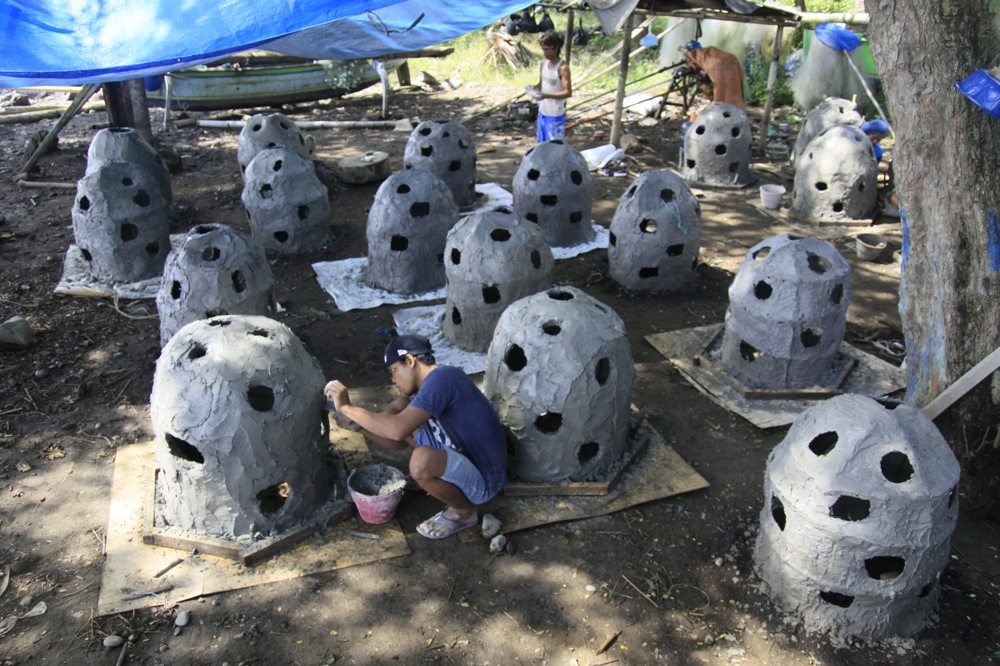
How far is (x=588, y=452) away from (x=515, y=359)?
88 cm

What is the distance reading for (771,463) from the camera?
14.9 feet

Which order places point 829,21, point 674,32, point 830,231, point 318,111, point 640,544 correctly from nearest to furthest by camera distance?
point 640,544
point 830,231
point 829,21
point 318,111
point 674,32

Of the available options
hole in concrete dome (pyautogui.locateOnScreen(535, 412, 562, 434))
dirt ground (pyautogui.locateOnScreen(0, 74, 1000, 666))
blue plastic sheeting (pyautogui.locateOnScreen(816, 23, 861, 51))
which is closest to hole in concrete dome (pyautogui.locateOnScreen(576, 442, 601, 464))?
hole in concrete dome (pyautogui.locateOnScreen(535, 412, 562, 434))

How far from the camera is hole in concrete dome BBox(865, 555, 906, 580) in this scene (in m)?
4.39

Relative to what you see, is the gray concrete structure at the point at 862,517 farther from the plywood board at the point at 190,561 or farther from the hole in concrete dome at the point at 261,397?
the hole in concrete dome at the point at 261,397

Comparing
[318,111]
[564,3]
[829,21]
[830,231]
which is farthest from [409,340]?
[318,111]

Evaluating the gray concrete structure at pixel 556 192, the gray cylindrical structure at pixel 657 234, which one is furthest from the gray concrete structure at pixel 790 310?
the gray concrete structure at pixel 556 192

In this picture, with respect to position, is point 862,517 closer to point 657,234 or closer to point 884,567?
point 884,567

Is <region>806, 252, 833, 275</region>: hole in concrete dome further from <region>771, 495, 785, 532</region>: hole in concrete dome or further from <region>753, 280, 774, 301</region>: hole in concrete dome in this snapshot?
<region>771, 495, 785, 532</region>: hole in concrete dome

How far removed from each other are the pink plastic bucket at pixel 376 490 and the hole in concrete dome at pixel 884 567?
118 inches

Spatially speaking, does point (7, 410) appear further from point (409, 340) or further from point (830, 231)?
point (830, 231)

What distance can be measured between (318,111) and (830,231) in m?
12.5

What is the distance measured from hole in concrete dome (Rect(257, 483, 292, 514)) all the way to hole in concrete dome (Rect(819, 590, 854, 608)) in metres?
3.37

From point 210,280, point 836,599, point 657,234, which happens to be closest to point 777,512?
point 836,599
